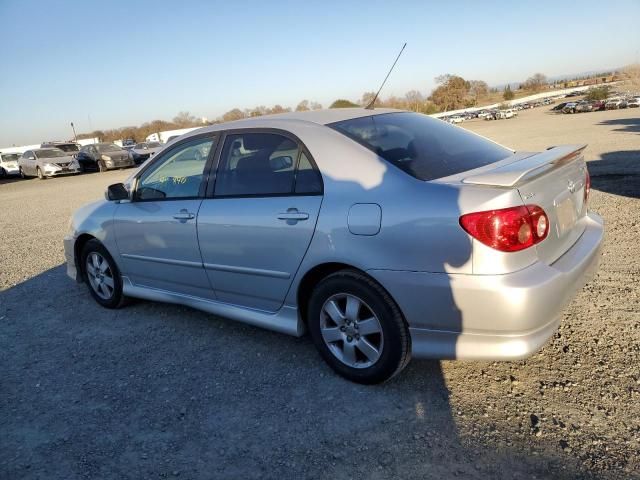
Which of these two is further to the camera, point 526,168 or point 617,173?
point 617,173

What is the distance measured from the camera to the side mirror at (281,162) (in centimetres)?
317

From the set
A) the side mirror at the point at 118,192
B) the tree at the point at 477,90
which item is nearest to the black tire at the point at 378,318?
the side mirror at the point at 118,192

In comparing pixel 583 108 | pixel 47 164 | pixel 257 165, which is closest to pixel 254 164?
pixel 257 165

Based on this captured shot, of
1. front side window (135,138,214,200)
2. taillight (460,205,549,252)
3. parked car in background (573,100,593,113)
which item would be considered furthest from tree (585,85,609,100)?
taillight (460,205,549,252)

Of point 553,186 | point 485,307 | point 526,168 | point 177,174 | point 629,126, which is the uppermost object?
point 177,174

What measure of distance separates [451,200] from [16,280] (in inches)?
227

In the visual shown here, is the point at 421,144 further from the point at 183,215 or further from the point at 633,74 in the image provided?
the point at 633,74

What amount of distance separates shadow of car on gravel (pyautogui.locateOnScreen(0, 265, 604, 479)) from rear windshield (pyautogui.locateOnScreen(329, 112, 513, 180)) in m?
1.29

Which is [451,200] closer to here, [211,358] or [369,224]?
[369,224]

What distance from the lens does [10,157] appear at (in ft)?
91.8

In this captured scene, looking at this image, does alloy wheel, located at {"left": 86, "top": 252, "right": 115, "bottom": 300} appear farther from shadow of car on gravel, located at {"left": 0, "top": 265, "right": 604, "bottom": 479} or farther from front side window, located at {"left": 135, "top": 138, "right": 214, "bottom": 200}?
front side window, located at {"left": 135, "top": 138, "right": 214, "bottom": 200}

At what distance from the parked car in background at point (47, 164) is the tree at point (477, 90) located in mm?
99422

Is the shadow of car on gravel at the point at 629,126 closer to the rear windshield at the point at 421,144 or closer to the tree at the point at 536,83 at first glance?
the rear windshield at the point at 421,144

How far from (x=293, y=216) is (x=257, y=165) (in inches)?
22.8
